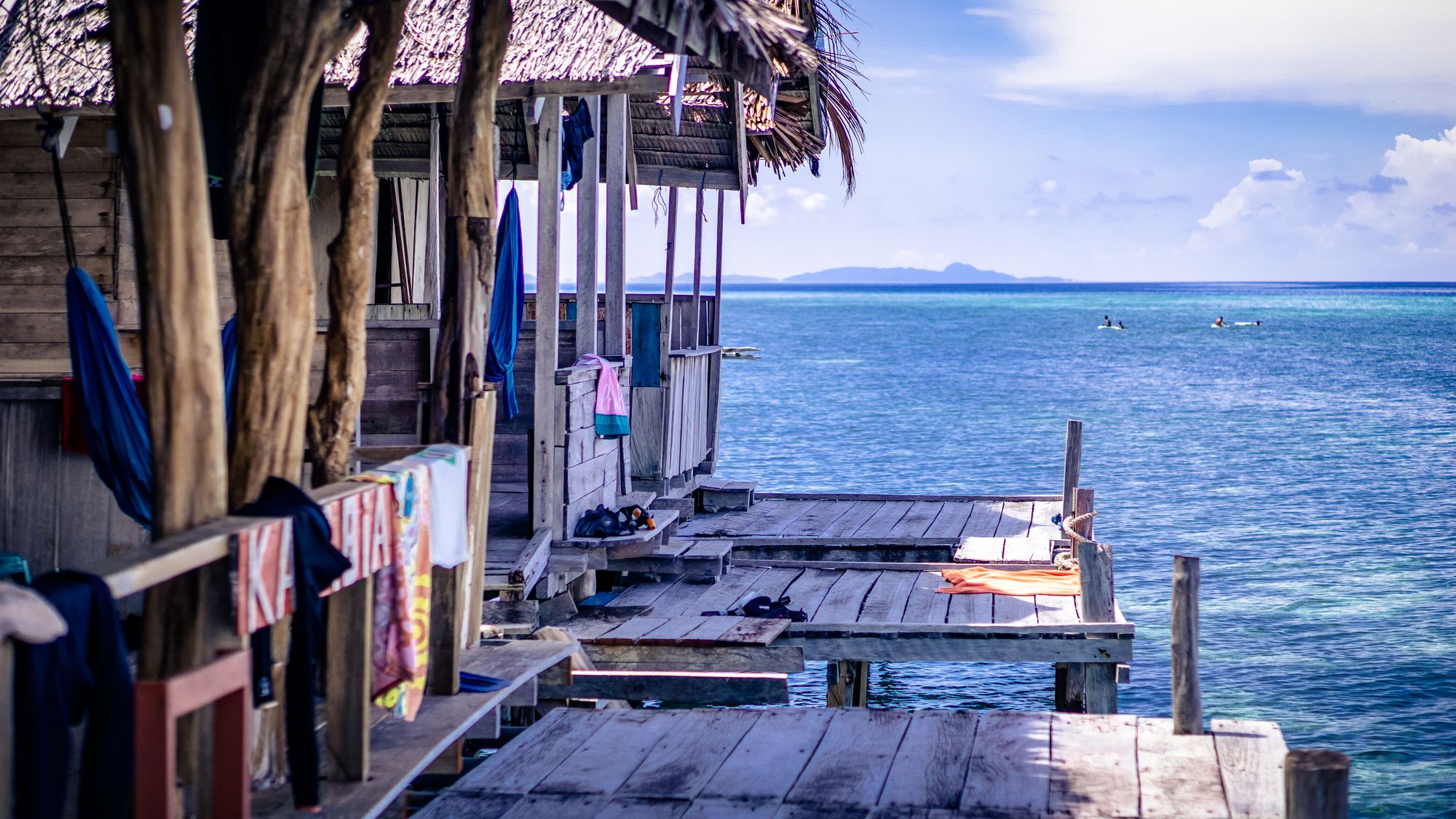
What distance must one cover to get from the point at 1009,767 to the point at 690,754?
54.5 inches

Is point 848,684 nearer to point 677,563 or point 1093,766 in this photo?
point 677,563

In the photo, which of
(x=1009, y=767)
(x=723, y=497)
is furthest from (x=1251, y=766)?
(x=723, y=497)

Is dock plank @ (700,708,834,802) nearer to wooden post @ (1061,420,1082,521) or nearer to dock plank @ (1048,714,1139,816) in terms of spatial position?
dock plank @ (1048,714,1139,816)

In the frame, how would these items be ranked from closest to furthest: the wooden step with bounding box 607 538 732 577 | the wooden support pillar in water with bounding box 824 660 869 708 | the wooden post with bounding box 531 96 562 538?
the wooden post with bounding box 531 96 562 538
the wooden step with bounding box 607 538 732 577
the wooden support pillar in water with bounding box 824 660 869 708

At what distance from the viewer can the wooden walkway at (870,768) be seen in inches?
217

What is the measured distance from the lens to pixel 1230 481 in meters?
30.6

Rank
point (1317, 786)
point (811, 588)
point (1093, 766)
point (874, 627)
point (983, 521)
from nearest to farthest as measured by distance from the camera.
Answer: point (1317, 786) < point (1093, 766) < point (874, 627) < point (811, 588) < point (983, 521)

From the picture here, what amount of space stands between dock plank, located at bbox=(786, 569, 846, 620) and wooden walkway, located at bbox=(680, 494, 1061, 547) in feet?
4.01

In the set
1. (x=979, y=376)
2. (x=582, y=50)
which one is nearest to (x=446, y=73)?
(x=582, y=50)

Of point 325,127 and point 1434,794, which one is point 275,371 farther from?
point 1434,794

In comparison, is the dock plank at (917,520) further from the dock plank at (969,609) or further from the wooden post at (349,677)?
the wooden post at (349,677)

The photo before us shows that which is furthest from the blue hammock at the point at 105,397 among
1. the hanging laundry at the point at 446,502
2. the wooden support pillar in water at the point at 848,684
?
the wooden support pillar in water at the point at 848,684

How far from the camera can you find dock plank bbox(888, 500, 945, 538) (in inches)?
535

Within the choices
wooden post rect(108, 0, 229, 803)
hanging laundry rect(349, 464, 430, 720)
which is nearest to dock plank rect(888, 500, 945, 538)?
hanging laundry rect(349, 464, 430, 720)
